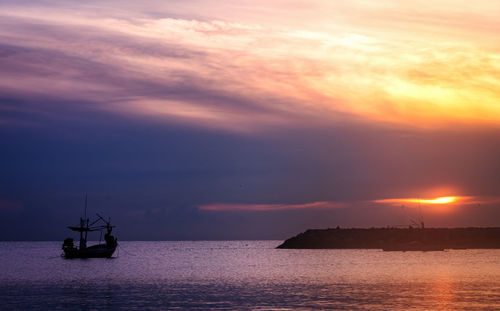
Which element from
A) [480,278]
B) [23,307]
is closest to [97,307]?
[23,307]

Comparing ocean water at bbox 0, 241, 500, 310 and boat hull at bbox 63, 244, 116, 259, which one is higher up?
boat hull at bbox 63, 244, 116, 259

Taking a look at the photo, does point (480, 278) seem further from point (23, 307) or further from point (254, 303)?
point (23, 307)

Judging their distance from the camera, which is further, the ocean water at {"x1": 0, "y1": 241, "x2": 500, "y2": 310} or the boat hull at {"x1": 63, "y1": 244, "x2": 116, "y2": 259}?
the boat hull at {"x1": 63, "y1": 244, "x2": 116, "y2": 259}

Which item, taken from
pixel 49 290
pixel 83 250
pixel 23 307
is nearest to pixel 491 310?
pixel 23 307

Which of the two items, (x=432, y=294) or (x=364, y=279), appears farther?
(x=364, y=279)

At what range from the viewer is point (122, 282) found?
82.0 meters

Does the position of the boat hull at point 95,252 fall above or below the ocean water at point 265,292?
above

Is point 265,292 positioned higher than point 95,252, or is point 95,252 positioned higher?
point 95,252

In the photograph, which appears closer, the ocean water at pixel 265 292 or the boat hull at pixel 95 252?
the ocean water at pixel 265 292

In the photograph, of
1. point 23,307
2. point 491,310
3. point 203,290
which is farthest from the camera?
point 203,290

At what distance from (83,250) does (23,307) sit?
91758 millimetres

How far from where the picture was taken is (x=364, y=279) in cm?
8300

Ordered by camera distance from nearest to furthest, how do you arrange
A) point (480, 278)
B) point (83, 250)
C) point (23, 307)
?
1. point (23, 307)
2. point (480, 278)
3. point (83, 250)

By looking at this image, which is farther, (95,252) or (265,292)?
(95,252)
